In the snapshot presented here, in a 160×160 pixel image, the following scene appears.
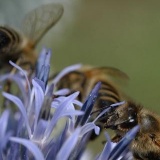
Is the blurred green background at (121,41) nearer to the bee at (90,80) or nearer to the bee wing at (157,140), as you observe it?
the bee at (90,80)

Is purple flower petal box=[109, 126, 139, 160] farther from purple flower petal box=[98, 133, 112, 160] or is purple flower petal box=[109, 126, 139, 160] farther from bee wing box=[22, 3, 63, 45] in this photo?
bee wing box=[22, 3, 63, 45]

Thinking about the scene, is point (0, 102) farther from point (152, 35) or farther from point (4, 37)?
point (152, 35)

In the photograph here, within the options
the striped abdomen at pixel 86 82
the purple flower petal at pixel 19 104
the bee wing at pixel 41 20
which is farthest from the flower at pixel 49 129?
the bee wing at pixel 41 20

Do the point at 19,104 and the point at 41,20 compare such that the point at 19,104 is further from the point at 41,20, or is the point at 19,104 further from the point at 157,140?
the point at 41,20

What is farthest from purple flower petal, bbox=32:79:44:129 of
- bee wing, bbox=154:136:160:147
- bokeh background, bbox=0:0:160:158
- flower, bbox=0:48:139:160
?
bokeh background, bbox=0:0:160:158

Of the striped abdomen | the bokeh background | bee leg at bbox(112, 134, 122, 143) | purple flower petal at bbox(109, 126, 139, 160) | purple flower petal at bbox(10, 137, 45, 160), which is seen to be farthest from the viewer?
the bokeh background

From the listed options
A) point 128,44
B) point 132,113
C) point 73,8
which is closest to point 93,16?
point 128,44
